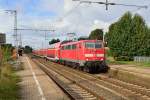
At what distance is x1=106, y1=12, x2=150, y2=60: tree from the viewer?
71688 mm

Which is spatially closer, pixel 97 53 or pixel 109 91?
pixel 109 91

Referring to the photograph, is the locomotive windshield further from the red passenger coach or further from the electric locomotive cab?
the red passenger coach

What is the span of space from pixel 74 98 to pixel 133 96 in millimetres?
2820

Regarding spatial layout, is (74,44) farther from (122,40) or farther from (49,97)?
(122,40)

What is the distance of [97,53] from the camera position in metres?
34.0

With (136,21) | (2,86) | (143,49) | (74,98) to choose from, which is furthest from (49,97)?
(136,21)

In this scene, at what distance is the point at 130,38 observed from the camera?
2904 inches

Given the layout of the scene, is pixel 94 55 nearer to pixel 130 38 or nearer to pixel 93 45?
pixel 93 45

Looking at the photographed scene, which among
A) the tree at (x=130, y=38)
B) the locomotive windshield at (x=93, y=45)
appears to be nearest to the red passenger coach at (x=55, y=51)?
the tree at (x=130, y=38)

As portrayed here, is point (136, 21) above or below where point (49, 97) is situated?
above

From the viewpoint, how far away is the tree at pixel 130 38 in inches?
2822

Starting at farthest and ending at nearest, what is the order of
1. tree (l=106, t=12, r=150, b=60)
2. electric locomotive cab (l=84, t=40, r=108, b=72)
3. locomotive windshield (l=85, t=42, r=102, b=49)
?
tree (l=106, t=12, r=150, b=60), locomotive windshield (l=85, t=42, r=102, b=49), electric locomotive cab (l=84, t=40, r=108, b=72)

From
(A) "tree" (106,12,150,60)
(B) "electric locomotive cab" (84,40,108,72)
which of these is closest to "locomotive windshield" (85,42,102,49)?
(B) "electric locomotive cab" (84,40,108,72)

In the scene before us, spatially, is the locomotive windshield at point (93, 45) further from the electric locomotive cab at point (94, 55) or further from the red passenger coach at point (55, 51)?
the red passenger coach at point (55, 51)
